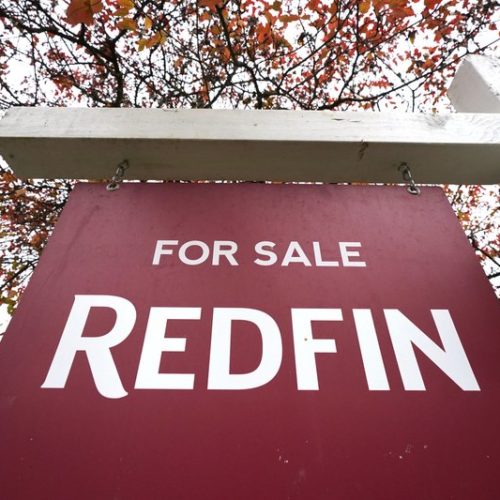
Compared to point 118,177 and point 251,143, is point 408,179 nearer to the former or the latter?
point 251,143

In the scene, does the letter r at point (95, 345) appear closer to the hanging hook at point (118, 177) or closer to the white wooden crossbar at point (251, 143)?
the hanging hook at point (118, 177)

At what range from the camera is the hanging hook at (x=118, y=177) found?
1381 millimetres

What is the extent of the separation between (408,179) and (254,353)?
967 millimetres

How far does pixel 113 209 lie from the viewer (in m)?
1.31

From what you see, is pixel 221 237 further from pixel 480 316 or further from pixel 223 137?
pixel 480 316

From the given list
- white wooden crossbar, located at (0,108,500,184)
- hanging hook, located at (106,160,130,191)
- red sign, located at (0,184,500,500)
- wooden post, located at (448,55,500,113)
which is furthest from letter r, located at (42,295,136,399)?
wooden post, located at (448,55,500,113)

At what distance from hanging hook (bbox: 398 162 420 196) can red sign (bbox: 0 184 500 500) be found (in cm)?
3

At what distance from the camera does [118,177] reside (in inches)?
56.0

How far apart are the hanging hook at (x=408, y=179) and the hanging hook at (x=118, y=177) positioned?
114 centimetres

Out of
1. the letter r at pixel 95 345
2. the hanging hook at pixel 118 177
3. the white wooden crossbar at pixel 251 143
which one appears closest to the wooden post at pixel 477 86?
the white wooden crossbar at pixel 251 143

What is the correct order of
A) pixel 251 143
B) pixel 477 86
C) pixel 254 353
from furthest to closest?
pixel 477 86, pixel 251 143, pixel 254 353

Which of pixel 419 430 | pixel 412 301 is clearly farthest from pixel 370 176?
pixel 419 430

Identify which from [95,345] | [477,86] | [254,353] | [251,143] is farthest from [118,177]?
[477,86]

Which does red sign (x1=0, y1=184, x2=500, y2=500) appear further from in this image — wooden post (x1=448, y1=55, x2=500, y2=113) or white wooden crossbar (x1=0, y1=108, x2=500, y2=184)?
wooden post (x1=448, y1=55, x2=500, y2=113)
